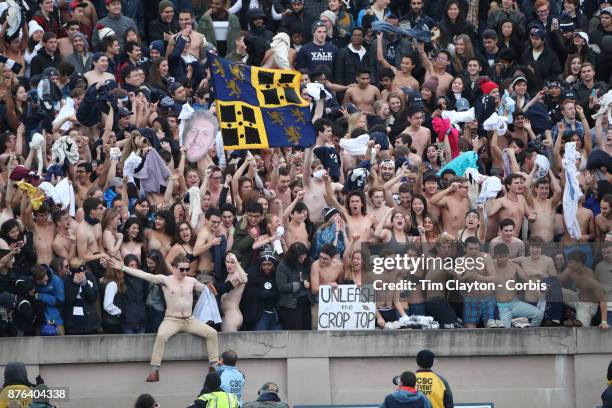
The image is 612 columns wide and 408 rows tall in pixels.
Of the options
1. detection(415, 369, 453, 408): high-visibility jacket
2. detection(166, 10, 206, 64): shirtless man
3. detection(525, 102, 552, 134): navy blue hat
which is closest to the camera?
detection(415, 369, 453, 408): high-visibility jacket

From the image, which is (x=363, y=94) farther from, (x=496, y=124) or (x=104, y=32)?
(x=104, y=32)

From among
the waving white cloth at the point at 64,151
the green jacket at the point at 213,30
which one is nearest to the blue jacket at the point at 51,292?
the waving white cloth at the point at 64,151

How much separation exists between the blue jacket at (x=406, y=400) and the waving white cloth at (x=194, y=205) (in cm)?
562

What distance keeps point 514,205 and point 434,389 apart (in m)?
5.22

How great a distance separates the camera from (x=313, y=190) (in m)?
27.7

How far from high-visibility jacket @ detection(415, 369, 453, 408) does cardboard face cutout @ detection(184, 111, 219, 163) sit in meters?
6.50

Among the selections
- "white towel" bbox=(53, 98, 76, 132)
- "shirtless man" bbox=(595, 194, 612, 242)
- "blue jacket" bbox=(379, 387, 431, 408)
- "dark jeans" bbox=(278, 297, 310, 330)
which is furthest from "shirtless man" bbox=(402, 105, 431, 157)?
"blue jacket" bbox=(379, 387, 431, 408)

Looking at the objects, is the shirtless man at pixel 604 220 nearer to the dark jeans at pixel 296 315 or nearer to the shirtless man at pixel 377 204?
the shirtless man at pixel 377 204

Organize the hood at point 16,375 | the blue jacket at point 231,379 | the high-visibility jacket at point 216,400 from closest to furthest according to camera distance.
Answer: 1. the high-visibility jacket at point 216,400
2. the hood at point 16,375
3. the blue jacket at point 231,379

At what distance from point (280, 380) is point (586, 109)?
7.92 meters

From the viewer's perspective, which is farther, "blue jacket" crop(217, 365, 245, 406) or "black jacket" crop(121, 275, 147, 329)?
"black jacket" crop(121, 275, 147, 329)

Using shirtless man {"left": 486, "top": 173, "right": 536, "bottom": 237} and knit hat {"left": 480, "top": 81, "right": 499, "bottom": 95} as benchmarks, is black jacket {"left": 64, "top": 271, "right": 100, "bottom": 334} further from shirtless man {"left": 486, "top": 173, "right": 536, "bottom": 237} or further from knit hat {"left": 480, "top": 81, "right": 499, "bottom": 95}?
knit hat {"left": 480, "top": 81, "right": 499, "bottom": 95}

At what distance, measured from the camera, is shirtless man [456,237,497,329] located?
26562 millimetres

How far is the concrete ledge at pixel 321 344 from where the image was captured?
2588 centimetres
